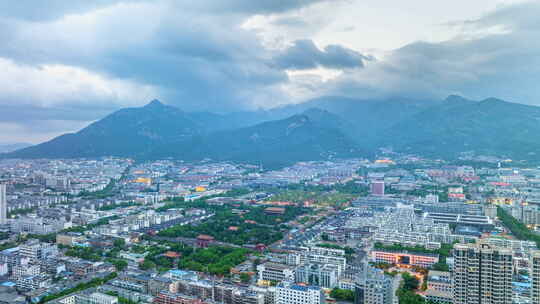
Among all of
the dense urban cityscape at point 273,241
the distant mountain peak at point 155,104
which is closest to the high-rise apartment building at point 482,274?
the dense urban cityscape at point 273,241

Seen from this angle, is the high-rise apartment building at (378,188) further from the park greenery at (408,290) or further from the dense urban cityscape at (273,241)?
the park greenery at (408,290)

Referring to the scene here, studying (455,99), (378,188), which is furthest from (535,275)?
(455,99)

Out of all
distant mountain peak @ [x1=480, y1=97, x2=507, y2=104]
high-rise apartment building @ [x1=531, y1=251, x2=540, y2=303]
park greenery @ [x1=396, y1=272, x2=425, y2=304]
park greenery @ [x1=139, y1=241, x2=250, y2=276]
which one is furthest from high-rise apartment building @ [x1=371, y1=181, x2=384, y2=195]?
distant mountain peak @ [x1=480, y1=97, x2=507, y2=104]

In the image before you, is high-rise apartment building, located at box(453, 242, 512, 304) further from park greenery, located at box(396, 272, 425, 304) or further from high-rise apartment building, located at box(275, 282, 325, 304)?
high-rise apartment building, located at box(275, 282, 325, 304)

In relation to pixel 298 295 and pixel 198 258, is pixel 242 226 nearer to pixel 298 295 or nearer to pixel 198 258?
pixel 198 258

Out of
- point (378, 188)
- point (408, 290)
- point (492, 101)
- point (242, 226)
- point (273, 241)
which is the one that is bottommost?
point (408, 290)

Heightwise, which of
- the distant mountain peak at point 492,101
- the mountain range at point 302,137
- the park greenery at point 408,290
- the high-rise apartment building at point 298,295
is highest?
the distant mountain peak at point 492,101
